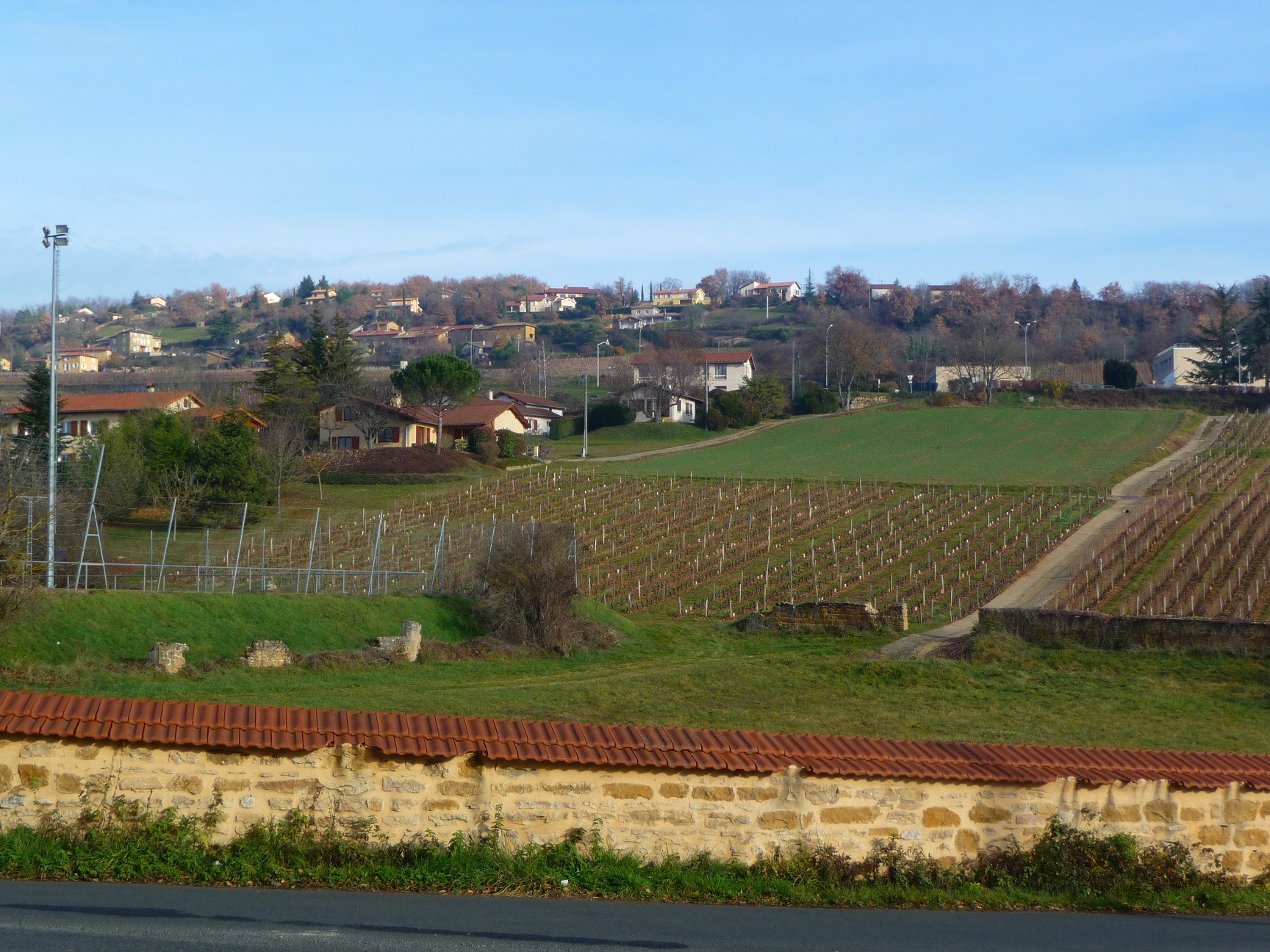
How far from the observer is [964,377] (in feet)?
361

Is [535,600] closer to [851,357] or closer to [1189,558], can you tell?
[1189,558]

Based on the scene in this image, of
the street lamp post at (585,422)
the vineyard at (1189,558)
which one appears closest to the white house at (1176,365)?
the street lamp post at (585,422)

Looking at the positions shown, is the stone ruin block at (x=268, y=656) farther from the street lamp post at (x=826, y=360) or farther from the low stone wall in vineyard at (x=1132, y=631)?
the street lamp post at (x=826, y=360)

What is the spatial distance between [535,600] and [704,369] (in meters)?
69.9

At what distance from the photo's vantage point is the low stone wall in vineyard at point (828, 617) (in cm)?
2966

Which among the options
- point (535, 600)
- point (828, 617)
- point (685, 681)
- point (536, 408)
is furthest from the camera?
point (536, 408)

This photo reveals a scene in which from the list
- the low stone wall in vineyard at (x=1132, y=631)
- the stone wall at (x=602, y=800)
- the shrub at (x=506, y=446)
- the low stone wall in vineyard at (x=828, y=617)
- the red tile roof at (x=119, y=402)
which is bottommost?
the low stone wall in vineyard at (x=828, y=617)

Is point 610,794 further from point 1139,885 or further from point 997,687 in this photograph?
point 997,687

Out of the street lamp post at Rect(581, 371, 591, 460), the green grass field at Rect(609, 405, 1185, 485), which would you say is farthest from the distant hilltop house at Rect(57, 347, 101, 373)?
the green grass field at Rect(609, 405, 1185, 485)

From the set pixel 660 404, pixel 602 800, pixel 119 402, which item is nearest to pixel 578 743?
pixel 602 800

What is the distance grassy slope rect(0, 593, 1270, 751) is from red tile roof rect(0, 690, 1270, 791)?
7194 mm

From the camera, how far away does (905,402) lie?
3775 inches

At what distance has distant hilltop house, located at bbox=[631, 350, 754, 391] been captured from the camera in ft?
315

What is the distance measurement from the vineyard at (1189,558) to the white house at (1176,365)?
202 feet
